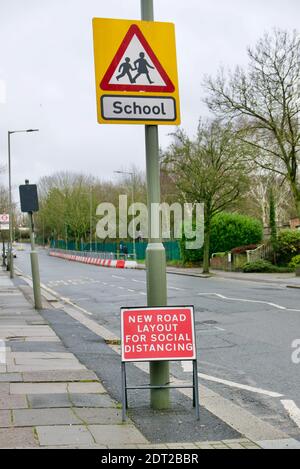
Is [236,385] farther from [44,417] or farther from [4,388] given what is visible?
[44,417]

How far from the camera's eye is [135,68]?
6238 millimetres

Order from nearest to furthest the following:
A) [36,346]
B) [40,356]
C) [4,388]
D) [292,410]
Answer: [292,410] → [4,388] → [40,356] → [36,346]

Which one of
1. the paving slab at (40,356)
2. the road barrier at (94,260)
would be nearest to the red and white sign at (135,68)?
the paving slab at (40,356)

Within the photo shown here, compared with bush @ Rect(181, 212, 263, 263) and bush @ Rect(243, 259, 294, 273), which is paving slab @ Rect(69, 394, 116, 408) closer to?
bush @ Rect(243, 259, 294, 273)

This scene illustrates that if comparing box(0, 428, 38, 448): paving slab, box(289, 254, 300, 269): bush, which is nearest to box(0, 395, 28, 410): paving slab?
box(0, 428, 38, 448): paving slab

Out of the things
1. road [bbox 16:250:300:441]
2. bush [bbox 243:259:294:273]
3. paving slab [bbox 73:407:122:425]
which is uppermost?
paving slab [bbox 73:407:122:425]

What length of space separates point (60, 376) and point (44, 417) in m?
1.97

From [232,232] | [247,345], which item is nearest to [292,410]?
[247,345]

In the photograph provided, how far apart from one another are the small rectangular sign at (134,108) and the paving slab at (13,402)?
2.99 metres

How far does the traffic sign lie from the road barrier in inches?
1821

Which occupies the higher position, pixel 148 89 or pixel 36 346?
pixel 148 89

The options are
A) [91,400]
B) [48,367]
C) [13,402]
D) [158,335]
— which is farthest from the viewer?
[48,367]

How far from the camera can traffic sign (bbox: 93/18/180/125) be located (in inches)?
243

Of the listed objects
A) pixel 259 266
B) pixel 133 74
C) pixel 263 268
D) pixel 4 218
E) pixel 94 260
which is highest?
pixel 133 74
